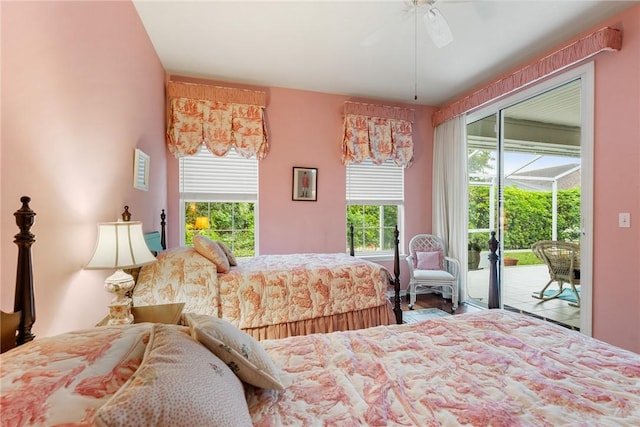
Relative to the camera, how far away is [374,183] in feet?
14.2

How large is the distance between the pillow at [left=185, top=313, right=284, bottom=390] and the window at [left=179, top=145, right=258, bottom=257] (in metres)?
2.83

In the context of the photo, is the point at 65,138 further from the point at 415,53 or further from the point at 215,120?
the point at 415,53

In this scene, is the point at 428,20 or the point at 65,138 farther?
the point at 428,20

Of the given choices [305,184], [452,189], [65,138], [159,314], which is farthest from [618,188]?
[65,138]

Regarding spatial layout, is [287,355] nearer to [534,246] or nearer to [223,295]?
[223,295]

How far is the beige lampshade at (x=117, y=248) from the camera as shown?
144 cm

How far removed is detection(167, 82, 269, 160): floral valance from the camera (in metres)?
3.42

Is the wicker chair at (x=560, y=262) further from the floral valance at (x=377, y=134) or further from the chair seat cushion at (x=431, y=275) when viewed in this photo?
the floral valance at (x=377, y=134)

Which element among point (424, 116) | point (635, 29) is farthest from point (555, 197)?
point (424, 116)

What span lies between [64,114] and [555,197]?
3.90 m

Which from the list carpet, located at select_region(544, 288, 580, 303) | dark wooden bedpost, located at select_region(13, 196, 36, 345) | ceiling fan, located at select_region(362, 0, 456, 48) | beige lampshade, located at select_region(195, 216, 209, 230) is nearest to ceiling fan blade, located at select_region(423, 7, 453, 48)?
ceiling fan, located at select_region(362, 0, 456, 48)

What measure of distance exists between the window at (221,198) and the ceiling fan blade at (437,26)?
7.95ft

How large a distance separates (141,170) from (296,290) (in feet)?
5.46

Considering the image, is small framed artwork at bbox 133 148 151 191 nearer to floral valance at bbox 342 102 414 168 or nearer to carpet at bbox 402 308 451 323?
floral valance at bbox 342 102 414 168
